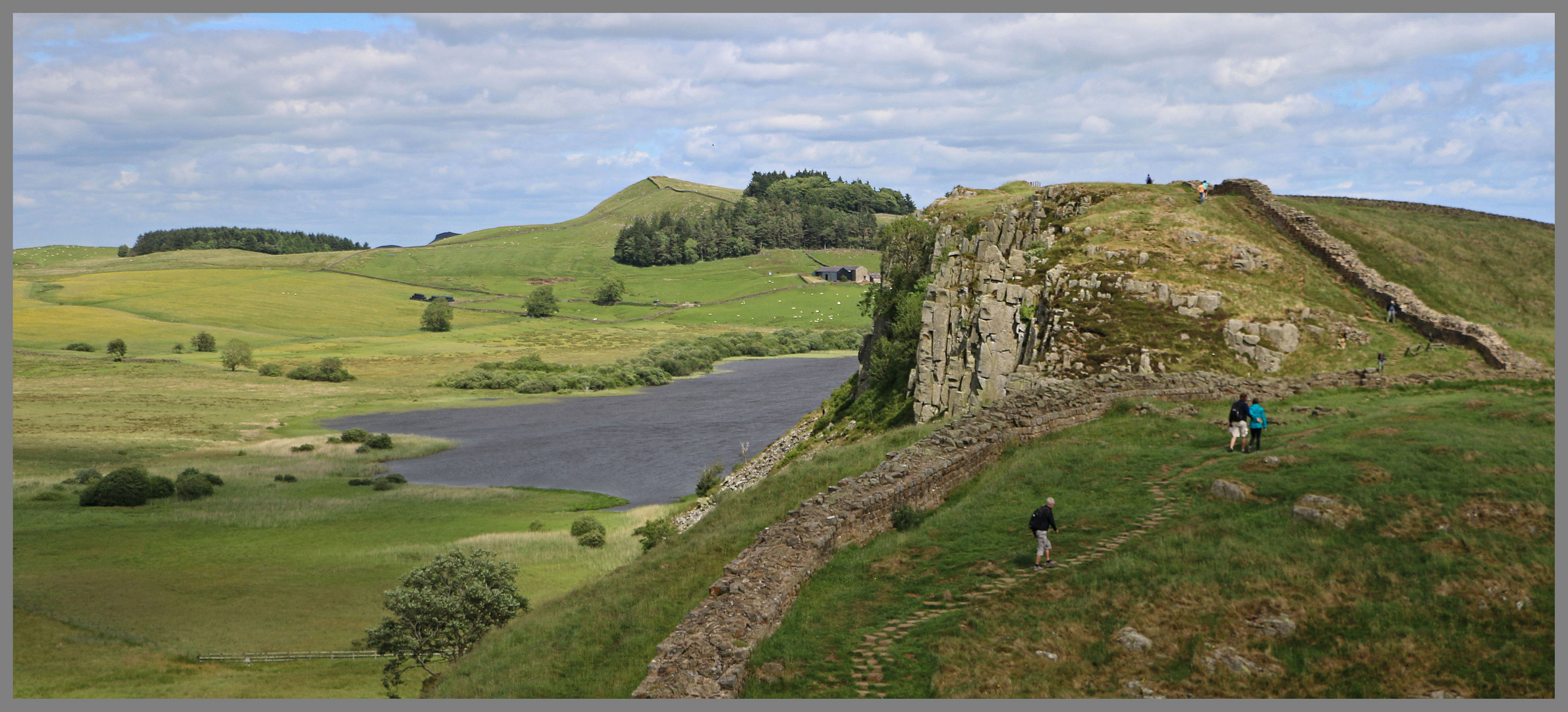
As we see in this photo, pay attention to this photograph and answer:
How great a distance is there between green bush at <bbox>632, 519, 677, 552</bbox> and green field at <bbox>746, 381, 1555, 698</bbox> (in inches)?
890

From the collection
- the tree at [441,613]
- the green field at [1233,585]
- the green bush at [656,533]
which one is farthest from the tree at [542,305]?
the green field at [1233,585]

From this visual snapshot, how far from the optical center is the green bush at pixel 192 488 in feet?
197

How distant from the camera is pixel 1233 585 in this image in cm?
1545

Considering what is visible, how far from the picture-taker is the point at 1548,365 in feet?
107

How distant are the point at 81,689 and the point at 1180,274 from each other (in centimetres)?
4175

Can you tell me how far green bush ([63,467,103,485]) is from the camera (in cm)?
6088

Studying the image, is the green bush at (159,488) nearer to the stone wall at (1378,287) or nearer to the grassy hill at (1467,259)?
the stone wall at (1378,287)

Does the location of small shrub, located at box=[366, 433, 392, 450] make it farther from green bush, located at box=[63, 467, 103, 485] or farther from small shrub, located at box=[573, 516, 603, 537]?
small shrub, located at box=[573, 516, 603, 537]

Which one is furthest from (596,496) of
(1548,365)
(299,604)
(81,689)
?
(1548,365)

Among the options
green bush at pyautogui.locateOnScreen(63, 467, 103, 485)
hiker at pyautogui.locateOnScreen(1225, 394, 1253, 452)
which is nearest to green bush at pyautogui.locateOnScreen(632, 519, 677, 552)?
hiker at pyautogui.locateOnScreen(1225, 394, 1253, 452)

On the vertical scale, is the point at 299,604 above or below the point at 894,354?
below

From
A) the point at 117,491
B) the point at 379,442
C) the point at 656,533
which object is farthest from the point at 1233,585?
the point at 379,442

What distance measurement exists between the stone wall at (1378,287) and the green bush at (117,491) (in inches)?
2657

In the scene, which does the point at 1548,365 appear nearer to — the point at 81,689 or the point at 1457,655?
the point at 1457,655
